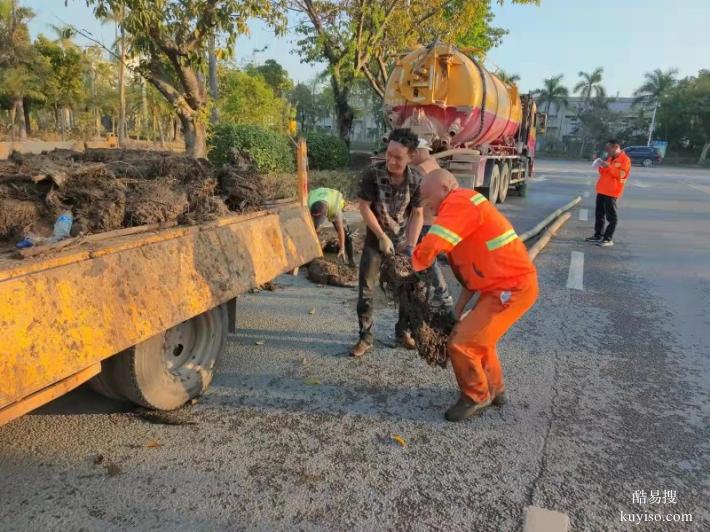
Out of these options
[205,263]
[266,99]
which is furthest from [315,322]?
[266,99]

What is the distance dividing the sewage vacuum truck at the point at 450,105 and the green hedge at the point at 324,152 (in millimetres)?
4697

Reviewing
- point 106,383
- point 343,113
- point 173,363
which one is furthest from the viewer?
point 343,113

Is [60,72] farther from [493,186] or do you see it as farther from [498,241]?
[498,241]

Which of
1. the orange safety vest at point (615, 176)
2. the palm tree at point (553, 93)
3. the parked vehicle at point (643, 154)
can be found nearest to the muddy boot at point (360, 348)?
the orange safety vest at point (615, 176)

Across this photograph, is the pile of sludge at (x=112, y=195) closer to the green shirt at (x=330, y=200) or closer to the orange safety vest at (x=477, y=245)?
the orange safety vest at (x=477, y=245)

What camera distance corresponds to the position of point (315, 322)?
463 cm

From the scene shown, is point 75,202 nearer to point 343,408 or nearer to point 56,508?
point 56,508

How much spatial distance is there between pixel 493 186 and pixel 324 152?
5.34 metres

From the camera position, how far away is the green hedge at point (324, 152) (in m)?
14.8

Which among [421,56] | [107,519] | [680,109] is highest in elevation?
[680,109]

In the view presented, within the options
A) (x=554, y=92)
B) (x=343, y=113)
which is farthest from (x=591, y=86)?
(x=343, y=113)

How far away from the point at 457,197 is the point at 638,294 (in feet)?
13.7

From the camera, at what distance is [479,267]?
2910 mm

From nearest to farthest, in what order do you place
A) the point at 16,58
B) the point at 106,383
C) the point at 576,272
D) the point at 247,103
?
the point at 106,383 → the point at 576,272 → the point at 247,103 → the point at 16,58
